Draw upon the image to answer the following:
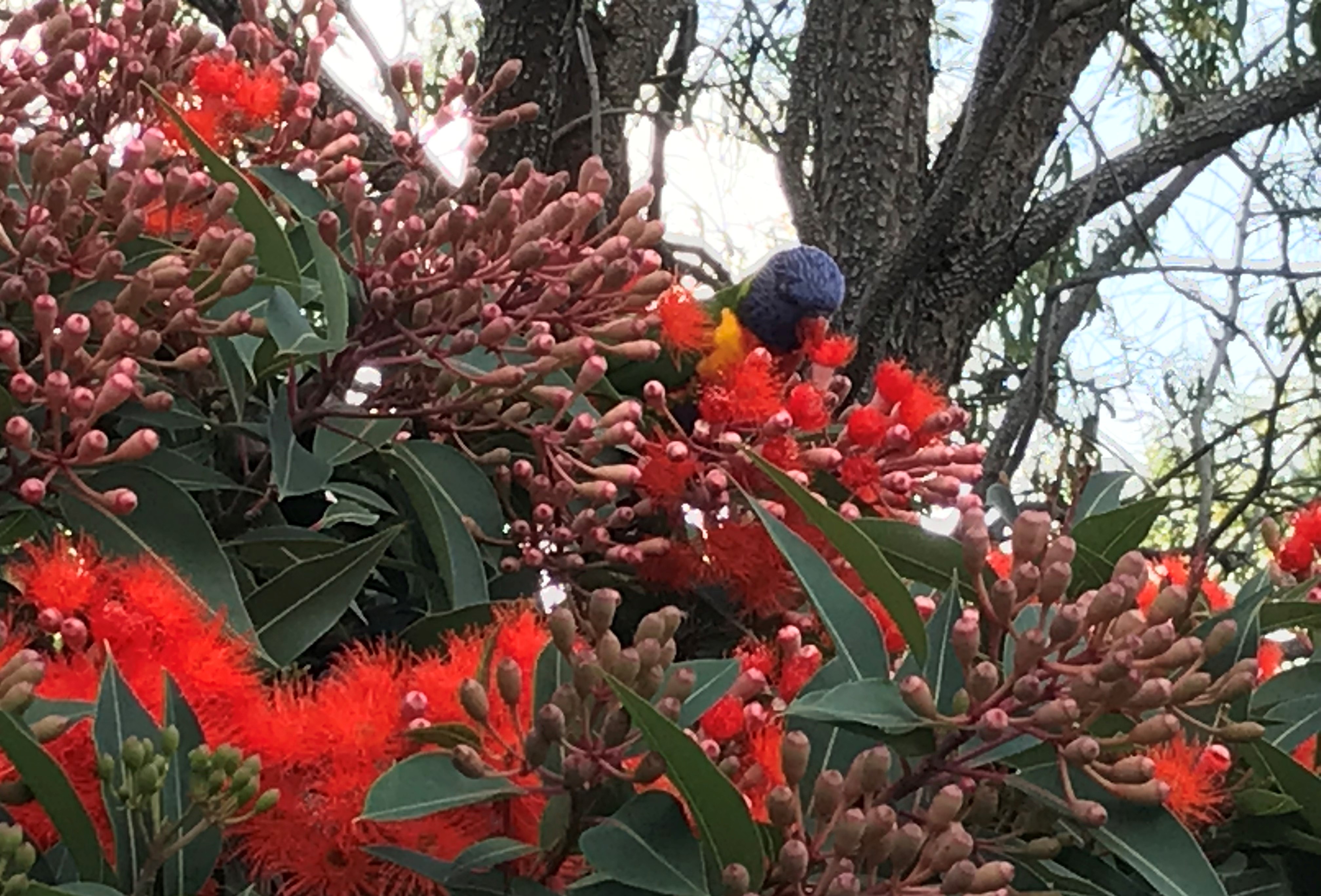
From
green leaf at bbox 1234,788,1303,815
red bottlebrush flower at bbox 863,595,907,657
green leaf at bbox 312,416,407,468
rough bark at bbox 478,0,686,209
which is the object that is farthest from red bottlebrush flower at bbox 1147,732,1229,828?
rough bark at bbox 478,0,686,209

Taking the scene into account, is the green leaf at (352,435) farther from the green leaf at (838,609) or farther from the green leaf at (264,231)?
the green leaf at (838,609)

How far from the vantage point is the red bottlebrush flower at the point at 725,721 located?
0.46 metres

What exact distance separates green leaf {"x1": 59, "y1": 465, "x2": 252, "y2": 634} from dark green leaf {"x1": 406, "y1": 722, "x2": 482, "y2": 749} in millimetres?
106

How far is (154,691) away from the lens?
44 cm

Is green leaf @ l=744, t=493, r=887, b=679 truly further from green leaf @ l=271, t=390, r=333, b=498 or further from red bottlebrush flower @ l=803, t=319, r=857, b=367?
red bottlebrush flower @ l=803, t=319, r=857, b=367

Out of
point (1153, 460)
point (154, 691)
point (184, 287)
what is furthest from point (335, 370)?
point (1153, 460)

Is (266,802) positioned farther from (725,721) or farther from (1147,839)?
(1147,839)

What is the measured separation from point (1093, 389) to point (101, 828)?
187cm

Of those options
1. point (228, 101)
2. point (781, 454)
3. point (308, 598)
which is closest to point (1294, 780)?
point (781, 454)

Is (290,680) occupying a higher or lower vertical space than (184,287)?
lower

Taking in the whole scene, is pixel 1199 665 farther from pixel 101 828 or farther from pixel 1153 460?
pixel 1153 460

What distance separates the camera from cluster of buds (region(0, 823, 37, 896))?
12.5 inches

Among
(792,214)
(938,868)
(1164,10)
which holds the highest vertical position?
(1164,10)

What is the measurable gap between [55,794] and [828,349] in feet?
1.74
